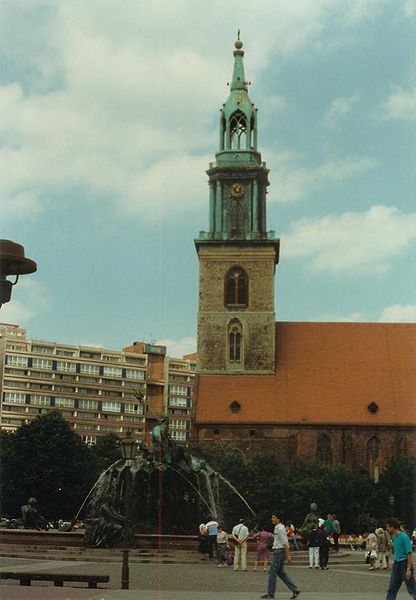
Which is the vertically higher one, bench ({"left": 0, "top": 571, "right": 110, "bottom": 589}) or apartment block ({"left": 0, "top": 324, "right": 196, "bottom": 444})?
apartment block ({"left": 0, "top": 324, "right": 196, "bottom": 444})

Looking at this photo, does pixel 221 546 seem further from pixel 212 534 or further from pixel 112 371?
pixel 112 371

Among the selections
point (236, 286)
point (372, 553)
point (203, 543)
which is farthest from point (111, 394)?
point (372, 553)

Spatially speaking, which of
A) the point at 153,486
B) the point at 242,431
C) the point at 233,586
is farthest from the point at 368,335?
the point at 233,586

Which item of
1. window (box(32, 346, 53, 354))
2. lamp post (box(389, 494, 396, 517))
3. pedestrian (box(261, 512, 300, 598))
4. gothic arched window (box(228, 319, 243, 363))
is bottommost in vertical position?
pedestrian (box(261, 512, 300, 598))

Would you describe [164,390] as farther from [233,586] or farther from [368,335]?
[233,586]

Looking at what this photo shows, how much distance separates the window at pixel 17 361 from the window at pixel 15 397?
13.6ft

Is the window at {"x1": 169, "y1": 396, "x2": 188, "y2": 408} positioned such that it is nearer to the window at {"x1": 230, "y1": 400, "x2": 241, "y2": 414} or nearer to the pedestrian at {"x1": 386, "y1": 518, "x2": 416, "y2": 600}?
the window at {"x1": 230, "y1": 400, "x2": 241, "y2": 414}

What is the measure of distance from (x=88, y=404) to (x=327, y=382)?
198ft

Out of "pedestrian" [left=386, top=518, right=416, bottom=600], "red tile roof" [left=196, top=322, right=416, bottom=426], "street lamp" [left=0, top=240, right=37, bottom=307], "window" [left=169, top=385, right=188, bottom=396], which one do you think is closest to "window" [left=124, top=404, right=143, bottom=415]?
"window" [left=169, top=385, right=188, bottom=396]

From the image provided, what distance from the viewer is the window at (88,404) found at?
12625cm

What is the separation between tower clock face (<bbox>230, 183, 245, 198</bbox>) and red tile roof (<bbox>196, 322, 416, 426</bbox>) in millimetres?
10449

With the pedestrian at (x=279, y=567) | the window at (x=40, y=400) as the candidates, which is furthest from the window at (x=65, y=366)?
the pedestrian at (x=279, y=567)

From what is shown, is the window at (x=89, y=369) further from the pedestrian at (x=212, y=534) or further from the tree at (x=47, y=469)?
the pedestrian at (x=212, y=534)

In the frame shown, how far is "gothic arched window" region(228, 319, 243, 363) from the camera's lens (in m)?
70.6
